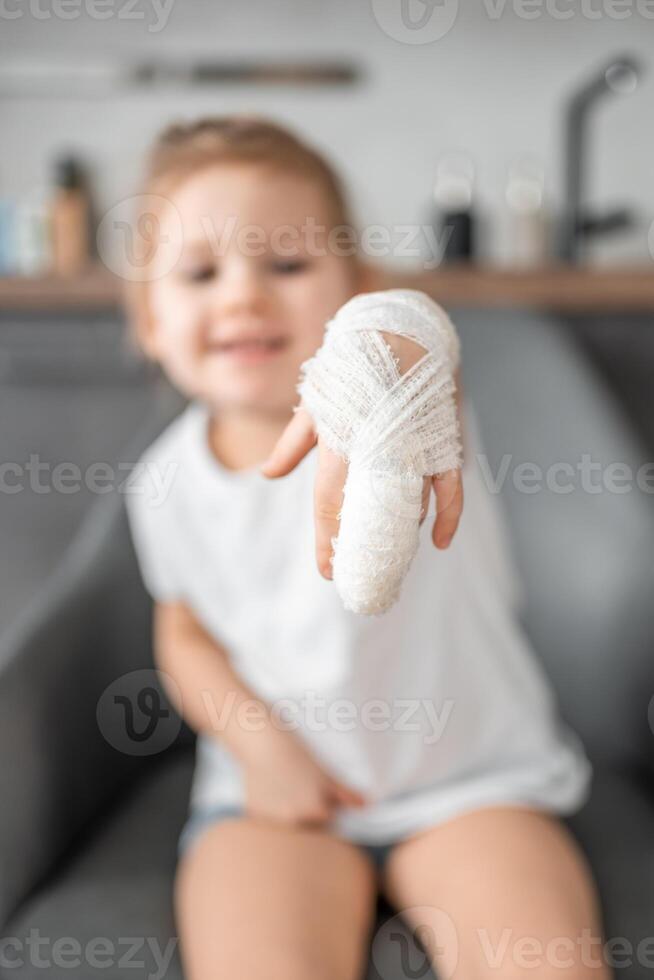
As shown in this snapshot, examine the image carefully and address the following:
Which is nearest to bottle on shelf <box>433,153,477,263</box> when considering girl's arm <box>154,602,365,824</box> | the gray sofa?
the gray sofa

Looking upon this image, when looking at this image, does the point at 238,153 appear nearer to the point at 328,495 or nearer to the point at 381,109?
the point at 328,495

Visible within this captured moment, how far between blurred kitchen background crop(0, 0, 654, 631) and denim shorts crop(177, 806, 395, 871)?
855mm

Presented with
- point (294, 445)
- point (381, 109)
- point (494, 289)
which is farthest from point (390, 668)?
point (381, 109)

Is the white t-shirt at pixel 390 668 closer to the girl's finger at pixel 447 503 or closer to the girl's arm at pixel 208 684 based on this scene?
the girl's arm at pixel 208 684

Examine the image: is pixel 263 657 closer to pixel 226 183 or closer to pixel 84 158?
pixel 226 183

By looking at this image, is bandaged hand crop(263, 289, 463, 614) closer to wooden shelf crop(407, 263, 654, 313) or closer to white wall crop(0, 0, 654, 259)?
wooden shelf crop(407, 263, 654, 313)

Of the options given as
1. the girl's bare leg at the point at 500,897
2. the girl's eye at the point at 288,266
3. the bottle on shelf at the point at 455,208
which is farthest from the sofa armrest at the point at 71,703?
the bottle on shelf at the point at 455,208

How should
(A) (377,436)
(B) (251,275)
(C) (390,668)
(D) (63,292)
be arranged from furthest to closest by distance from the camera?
1. (D) (63,292)
2. (C) (390,668)
3. (B) (251,275)
4. (A) (377,436)

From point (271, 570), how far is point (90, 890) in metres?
0.22

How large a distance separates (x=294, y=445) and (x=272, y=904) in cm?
34

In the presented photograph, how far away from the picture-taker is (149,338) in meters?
0.64

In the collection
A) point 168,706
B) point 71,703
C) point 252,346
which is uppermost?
point 252,346

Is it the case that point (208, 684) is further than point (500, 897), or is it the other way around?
point (208, 684)

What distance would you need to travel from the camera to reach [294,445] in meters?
0.29
